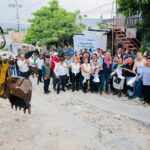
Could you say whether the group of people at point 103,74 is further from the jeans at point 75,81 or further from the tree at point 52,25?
the tree at point 52,25

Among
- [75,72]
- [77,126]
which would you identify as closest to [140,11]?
[75,72]

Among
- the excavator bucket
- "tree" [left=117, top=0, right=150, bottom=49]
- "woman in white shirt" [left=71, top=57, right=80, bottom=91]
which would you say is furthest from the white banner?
the excavator bucket

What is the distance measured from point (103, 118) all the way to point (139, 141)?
2014 millimetres

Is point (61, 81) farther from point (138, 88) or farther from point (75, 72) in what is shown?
point (138, 88)

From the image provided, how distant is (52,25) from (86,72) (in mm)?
20643

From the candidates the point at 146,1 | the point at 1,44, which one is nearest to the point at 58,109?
the point at 1,44

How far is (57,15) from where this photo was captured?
33875mm

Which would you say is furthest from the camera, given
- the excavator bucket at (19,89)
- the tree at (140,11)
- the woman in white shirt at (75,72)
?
the tree at (140,11)

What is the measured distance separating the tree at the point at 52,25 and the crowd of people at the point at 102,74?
17.3 metres

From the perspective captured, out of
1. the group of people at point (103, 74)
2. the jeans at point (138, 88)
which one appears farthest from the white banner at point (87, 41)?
the jeans at point (138, 88)

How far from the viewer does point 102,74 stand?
1317 cm

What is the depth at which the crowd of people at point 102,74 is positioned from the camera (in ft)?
38.7

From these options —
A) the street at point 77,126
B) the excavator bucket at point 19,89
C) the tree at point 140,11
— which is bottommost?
the street at point 77,126

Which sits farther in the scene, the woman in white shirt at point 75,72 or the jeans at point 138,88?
the woman in white shirt at point 75,72
